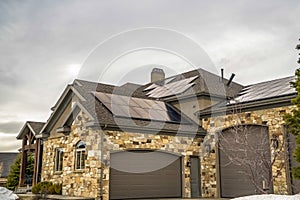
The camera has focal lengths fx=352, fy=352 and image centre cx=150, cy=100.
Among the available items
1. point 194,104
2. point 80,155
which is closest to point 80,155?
point 80,155

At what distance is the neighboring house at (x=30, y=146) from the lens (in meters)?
20.4

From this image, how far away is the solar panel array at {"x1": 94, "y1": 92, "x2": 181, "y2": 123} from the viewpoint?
610 inches

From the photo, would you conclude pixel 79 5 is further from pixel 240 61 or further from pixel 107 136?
pixel 240 61

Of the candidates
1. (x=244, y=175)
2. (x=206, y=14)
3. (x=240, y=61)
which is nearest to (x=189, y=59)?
(x=240, y=61)

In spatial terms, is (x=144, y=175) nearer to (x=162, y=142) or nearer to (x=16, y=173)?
(x=162, y=142)

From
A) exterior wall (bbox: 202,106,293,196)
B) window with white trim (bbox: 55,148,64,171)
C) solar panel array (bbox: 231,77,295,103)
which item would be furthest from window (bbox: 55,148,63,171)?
solar panel array (bbox: 231,77,295,103)

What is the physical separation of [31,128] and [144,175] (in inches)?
386

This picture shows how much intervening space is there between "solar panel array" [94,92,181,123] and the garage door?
1.77m

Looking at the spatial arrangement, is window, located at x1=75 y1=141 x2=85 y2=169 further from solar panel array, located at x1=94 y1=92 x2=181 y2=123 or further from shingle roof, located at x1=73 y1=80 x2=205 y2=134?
solar panel array, located at x1=94 y1=92 x2=181 y2=123

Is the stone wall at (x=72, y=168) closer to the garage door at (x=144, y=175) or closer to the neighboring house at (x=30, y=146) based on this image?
the garage door at (x=144, y=175)

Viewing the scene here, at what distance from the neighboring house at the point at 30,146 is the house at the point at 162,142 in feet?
8.78

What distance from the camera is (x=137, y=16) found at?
15.8 metres

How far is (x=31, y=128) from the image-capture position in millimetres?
21438

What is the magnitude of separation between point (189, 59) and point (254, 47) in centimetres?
397
